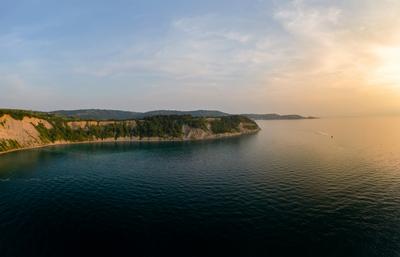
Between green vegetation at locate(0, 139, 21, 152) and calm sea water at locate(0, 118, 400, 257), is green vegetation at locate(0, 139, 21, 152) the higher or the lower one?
the higher one

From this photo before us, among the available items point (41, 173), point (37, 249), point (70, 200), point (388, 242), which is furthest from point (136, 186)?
point (388, 242)

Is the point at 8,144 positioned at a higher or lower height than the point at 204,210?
higher

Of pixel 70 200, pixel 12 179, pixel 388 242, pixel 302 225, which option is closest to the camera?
pixel 388 242

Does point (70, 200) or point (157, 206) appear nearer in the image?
point (157, 206)

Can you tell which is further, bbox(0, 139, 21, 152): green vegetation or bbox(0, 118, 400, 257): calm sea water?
bbox(0, 139, 21, 152): green vegetation

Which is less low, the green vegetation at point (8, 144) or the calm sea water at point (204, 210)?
the green vegetation at point (8, 144)

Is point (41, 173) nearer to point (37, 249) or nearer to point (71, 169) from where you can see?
point (71, 169)

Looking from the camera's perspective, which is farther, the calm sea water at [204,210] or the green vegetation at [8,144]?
the green vegetation at [8,144]

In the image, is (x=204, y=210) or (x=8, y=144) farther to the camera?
(x=8, y=144)
